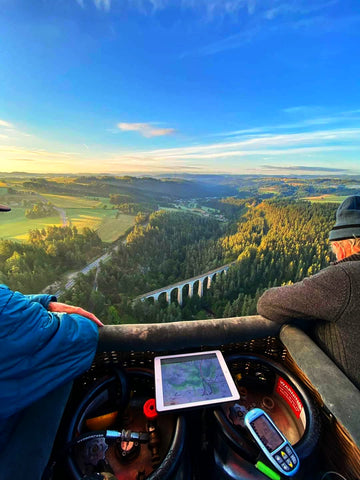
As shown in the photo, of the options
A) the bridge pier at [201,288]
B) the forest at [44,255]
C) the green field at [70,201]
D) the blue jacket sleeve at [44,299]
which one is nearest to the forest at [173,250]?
the forest at [44,255]

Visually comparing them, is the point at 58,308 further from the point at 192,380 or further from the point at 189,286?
the point at 189,286

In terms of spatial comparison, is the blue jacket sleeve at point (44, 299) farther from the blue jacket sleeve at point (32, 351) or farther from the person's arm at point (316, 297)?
the person's arm at point (316, 297)

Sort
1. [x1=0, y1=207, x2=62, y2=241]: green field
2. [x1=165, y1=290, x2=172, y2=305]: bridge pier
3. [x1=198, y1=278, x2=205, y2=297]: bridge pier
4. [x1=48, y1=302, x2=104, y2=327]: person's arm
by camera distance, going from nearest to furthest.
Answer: [x1=48, y1=302, x2=104, y2=327]: person's arm, [x1=0, y1=207, x2=62, y2=241]: green field, [x1=165, y1=290, x2=172, y2=305]: bridge pier, [x1=198, y1=278, x2=205, y2=297]: bridge pier

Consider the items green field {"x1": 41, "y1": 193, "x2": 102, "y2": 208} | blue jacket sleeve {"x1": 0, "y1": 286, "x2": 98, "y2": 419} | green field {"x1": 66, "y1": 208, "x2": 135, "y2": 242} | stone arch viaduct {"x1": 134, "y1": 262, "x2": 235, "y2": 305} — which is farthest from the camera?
stone arch viaduct {"x1": 134, "y1": 262, "x2": 235, "y2": 305}

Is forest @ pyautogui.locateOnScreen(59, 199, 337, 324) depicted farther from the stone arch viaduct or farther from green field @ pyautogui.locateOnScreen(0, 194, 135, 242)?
green field @ pyautogui.locateOnScreen(0, 194, 135, 242)

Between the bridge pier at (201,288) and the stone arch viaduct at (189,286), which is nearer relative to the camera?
the stone arch viaduct at (189,286)

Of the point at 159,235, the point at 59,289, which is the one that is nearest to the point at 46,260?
the point at 59,289

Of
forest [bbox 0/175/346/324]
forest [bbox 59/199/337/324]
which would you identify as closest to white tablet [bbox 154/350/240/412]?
forest [bbox 0/175/346/324]
